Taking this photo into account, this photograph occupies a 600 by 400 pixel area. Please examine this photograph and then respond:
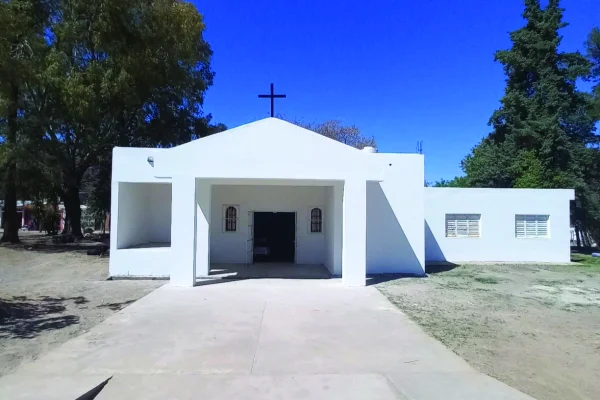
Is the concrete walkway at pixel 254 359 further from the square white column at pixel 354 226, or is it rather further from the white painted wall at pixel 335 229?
the white painted wall at pixel 335 229

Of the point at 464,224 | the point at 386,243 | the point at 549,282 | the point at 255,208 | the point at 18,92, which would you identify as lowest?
the point at 549,282

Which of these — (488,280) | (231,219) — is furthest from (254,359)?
(231,219)

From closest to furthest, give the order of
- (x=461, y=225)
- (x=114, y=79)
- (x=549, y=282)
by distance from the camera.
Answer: (x=549, y=282), (x=461, y=225), (x=114, y=79)

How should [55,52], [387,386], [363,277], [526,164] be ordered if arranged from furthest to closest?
1. [526,164]
2. [55,52]
3. [363,277]
4. [387,386]

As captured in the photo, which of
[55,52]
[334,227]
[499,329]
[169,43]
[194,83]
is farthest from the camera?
[194,83]

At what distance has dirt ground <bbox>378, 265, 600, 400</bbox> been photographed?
18.9 feet

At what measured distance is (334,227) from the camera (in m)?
14.1

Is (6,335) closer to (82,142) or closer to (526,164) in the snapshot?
(82,142)

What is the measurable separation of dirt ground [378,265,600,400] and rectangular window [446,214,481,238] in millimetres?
3491

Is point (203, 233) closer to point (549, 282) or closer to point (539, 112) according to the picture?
point (549, 282)

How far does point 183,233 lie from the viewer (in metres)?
11.9

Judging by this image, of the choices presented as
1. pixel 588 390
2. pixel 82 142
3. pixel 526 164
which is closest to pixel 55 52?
pixel 82 142

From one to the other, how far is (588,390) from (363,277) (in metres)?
7.26

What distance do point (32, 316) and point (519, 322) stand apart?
964cm
